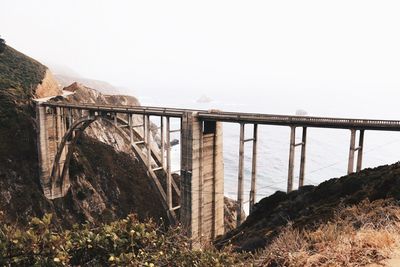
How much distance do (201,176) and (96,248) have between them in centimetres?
→ 2105

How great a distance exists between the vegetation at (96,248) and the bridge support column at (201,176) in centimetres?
1881

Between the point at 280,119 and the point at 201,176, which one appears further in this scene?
the point at 201,176

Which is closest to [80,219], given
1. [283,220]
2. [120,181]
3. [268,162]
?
[120,181]

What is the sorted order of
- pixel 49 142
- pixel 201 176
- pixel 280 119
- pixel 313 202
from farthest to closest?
pixel 49 142, pixel 201 176, pixel 280 119, pixel 313 202

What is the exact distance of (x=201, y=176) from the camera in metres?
28.0

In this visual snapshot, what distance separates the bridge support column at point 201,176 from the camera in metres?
27.0

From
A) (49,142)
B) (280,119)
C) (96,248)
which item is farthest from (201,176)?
(49,142)

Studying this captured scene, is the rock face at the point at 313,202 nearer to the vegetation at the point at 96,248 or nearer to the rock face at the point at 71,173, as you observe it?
the vegetation at the point at 96,248

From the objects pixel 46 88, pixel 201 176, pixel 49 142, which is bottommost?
pixel 49 142

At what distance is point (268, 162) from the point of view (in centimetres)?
8850

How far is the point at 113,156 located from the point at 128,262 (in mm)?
50868

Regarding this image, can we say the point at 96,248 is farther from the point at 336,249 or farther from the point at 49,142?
the point at 49,142

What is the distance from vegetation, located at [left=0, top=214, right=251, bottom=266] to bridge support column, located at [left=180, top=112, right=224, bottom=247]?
61.7 feet

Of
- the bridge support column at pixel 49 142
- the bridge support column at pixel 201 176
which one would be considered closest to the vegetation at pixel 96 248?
the bridge support column at pixel 201 176
